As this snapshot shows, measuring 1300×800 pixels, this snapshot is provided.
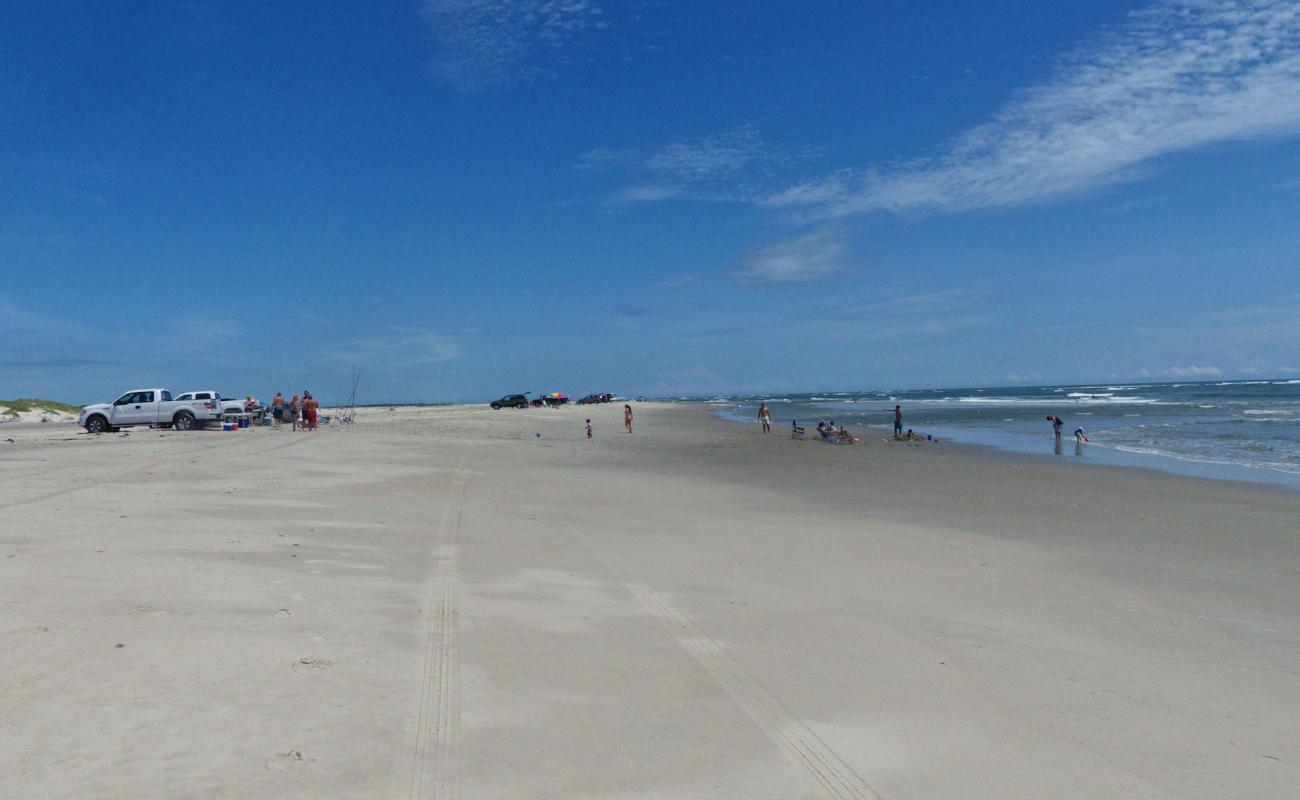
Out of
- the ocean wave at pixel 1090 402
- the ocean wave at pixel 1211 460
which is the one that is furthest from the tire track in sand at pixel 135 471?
the ocean wave at pixel 1090 402

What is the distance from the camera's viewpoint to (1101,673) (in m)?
5.73

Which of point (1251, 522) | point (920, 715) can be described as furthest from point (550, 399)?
A: point (920, 715)

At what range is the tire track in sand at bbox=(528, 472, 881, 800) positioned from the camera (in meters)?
3.98

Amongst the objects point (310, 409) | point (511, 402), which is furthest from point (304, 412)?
point (511, 402)

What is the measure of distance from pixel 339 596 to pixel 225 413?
35.3 meters

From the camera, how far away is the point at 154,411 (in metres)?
36.6

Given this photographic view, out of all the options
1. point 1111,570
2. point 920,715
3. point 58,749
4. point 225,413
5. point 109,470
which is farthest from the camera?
point 225,413

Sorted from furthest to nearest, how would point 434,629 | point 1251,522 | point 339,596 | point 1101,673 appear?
point 1251,522 → point 339,596 → point 434,629 → point 1101,673

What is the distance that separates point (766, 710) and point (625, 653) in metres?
1.26

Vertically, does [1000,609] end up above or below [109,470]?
below

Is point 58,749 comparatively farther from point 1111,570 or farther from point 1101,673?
point 1111,570

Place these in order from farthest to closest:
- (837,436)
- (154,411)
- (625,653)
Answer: (154,411), (837,436), (625,653)

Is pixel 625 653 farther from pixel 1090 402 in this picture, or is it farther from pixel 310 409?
pixel 1090 402

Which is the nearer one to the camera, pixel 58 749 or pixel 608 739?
pixel 58 749
